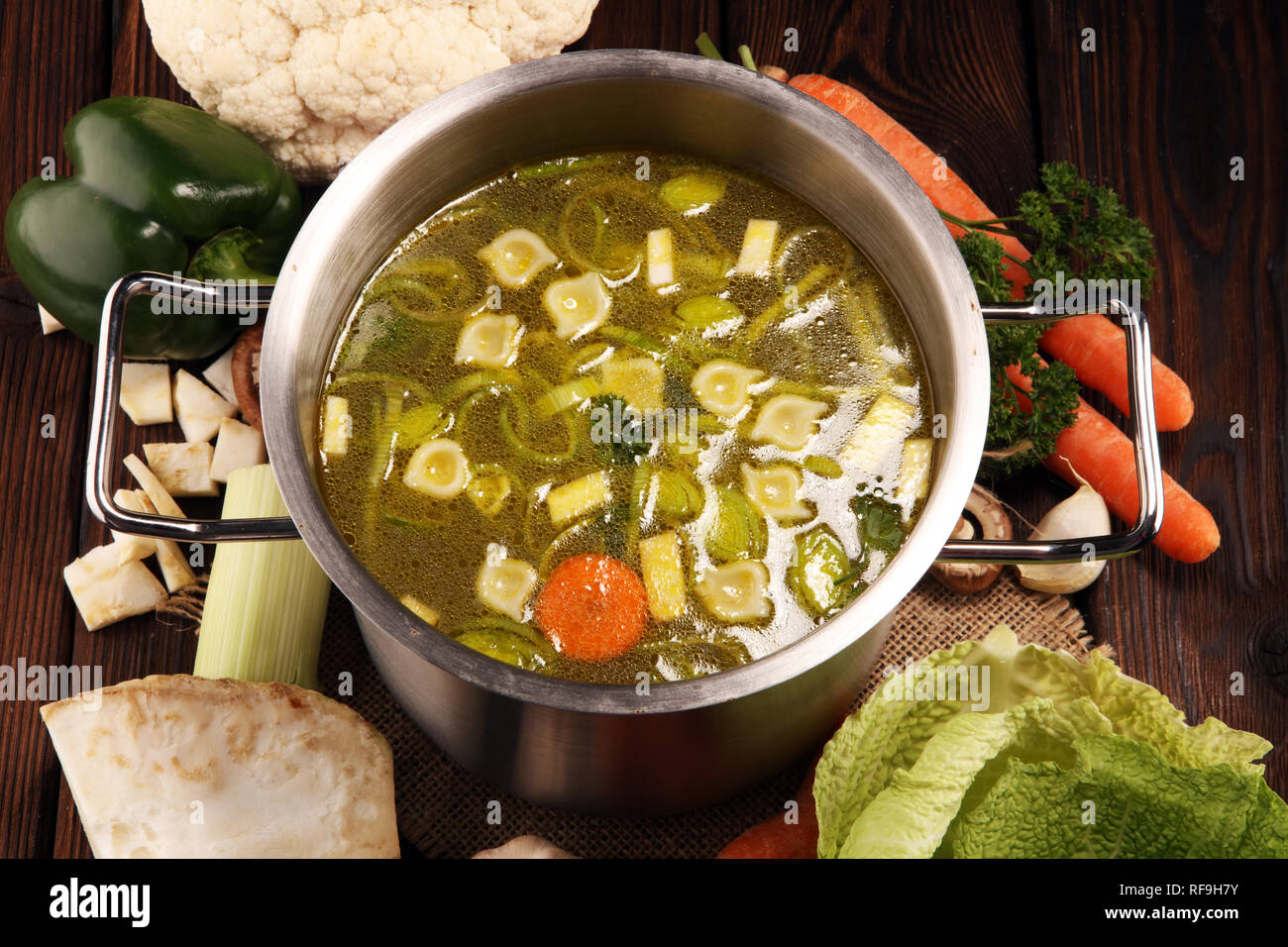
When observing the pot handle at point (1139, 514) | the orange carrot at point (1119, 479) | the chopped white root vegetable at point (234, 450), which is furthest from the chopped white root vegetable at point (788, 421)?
the chopped white root vegetable at point (234, 450)

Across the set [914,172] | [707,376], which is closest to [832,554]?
[707,376]

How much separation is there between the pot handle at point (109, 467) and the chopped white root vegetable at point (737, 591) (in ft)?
2.46

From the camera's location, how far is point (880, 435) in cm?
226

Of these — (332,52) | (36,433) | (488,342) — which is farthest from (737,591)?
(36,433)

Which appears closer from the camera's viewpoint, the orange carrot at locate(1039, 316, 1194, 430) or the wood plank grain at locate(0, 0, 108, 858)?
Answer: the wood plank grain at locate(0, 0, 108, 858)

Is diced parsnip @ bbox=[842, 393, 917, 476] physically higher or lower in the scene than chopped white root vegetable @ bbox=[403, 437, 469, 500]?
higher

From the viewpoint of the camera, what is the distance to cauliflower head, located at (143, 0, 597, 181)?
2695 millimetres

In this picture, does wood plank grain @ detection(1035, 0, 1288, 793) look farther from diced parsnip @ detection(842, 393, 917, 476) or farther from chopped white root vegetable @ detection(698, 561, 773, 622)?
chopped white root vegetable @ detection(698, 561, 773, 622)

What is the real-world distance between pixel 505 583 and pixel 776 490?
1.79 feet

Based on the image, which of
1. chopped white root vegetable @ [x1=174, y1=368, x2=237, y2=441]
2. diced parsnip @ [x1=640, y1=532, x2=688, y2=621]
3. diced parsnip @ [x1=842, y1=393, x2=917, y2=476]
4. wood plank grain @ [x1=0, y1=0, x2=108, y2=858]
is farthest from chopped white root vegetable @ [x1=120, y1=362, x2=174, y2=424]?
diced parsnip @ [x1=842, y1=393, x2=917, y2=476]

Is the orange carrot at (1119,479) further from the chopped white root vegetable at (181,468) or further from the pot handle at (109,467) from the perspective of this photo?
the chopped white root vegetable at (181,468)

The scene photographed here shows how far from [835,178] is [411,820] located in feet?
5.31

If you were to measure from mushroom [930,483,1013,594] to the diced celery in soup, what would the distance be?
0.55 metres

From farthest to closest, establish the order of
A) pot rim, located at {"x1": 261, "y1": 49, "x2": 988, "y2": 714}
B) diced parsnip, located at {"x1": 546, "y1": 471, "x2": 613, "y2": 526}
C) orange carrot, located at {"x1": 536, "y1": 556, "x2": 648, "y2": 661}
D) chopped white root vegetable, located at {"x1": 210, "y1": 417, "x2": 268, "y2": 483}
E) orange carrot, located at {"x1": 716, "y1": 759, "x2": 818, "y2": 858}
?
chopped white root vegetable, located at {"x1": 210, "y1": 417, "x2": 268, "y2": 483} → orange carrot, located at {"x1": 716, "y1": 759, "x2": 818, "y2": 858} → diced parsnip, located at {"x1": 546, "y1": 471, "x2": 613, "y2": 526} → orange carrot, located at {"x1": 536, "y1": 556, "x2": 648, "y2": 661} → pot rim, located at {"x1": 261, "y1": 49, "x2": 988, "y2": 714}
